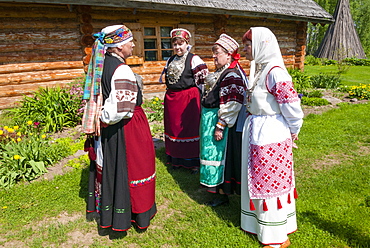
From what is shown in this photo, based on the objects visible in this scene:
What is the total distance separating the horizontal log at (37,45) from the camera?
650 cm

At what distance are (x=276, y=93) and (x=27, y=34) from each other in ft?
21.9

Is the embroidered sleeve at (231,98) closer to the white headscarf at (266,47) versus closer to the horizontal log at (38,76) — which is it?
the white headscarf at (266,47)

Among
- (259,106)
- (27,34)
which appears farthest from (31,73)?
(259,106)

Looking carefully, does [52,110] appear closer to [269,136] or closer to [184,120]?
[184,120]

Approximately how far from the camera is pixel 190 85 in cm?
413

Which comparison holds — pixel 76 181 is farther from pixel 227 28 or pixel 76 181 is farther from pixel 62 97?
pixel 227 28

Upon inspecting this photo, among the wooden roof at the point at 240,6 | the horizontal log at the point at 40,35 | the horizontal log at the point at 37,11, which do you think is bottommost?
the horizontal log at the point at 40,35

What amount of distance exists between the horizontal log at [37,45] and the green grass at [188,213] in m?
4.25

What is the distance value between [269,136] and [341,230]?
55.3 inches

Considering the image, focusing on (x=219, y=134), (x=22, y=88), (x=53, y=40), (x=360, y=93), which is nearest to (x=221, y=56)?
(x=219, y=134)

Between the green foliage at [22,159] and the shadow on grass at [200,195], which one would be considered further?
the green foliage at [22,159]

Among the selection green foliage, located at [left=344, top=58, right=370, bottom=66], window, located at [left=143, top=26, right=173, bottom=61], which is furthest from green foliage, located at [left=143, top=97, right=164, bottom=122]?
green foliage, located at [left=344, top=58, right=370, bottom=66]

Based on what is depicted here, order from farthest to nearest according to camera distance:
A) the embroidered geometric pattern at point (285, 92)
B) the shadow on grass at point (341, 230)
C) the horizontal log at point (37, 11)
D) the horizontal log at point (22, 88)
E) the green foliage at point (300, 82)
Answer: the green foliage at point (300, 82), the horizontal log at point (22, 88), the horizontal log at point (37, 11), the shadow on grass at point (341, 230), the embroidered geometric pattern at point (285, 92)

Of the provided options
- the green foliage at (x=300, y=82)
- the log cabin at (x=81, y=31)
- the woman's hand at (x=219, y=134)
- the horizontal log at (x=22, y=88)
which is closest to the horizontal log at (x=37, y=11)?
the log cabin at (x=81, y=31)
